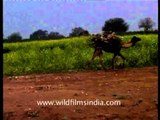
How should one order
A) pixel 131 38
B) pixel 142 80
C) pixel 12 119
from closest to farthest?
pixel 12 119 < pixel 142 80 < pixel 131 38

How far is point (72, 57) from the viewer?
13.4m

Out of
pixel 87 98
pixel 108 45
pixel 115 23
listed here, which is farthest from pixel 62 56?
pixel 87 98

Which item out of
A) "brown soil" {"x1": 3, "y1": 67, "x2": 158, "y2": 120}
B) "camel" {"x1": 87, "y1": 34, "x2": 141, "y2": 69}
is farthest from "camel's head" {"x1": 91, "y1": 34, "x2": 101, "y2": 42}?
"brown soil" {"x1": 3, "y1": 67, "x2": 158, "y2": 120}

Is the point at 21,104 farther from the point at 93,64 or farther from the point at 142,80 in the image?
the point at 93,64

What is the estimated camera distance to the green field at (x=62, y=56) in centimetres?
1244

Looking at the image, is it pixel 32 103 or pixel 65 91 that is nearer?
pixel 32 103

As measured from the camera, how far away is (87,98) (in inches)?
314

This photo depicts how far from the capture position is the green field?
1244cm

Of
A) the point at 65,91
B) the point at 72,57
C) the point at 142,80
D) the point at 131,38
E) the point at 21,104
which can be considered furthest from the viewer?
the point at 72,57

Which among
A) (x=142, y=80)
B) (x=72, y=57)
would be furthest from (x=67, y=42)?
(x=142, y=80)

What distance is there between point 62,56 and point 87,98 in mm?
5476

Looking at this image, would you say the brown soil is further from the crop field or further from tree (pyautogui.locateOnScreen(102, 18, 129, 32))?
tree (pyautogui.locateOnScreen(102, 18, 129, 32))

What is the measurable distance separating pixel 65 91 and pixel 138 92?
136cm

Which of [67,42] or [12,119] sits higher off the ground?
[67,42]
